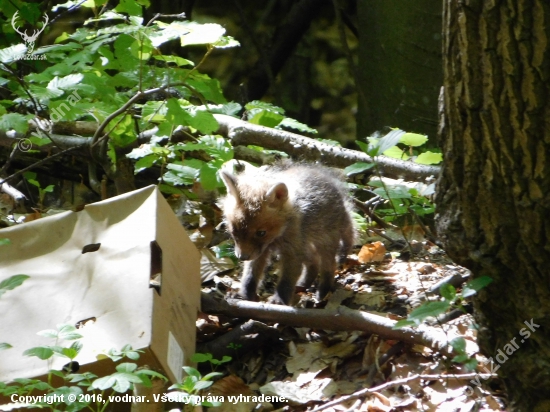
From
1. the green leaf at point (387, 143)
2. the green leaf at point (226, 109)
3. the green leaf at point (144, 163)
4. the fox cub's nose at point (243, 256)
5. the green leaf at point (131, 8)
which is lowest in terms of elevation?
the fox cub's nose at point (243, 256)

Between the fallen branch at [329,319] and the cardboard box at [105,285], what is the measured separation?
27cm

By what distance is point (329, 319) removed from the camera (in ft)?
11.6

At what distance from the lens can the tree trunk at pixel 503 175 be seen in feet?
7.52

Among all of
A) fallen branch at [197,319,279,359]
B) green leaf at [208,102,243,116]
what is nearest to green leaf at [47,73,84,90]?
green leaf at [208,102,243,116]

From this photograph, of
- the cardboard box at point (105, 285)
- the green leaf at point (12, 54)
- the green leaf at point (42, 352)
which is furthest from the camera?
the green leaf at point (12, 54)

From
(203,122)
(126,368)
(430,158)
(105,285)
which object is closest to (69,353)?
(126,368)

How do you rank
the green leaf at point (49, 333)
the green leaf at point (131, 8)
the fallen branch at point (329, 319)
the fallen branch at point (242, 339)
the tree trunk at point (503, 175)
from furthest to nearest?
1. the green leaf at point (131, 8)
2. the fallen branch at point (242, 339)
3. the fallen branch at point (329, 319)
4. the green leaf at point (49, 333)
5. the tree trunk at point (503, 175)

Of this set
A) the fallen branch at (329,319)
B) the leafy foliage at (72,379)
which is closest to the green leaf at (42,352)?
the leafy foliage at (72,379)

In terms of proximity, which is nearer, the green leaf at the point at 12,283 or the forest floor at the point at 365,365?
the green leaf at the point at 12,283

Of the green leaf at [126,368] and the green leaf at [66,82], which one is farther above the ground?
the green leaf at [66,82]

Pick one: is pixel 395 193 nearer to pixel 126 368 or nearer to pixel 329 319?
pixel 329 319

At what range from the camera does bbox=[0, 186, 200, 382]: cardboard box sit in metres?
2.74

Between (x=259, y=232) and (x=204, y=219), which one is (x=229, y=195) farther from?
(x=204, y=219)

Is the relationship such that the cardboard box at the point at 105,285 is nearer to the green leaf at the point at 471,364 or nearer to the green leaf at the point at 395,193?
the green leaf at the point at 395,193
